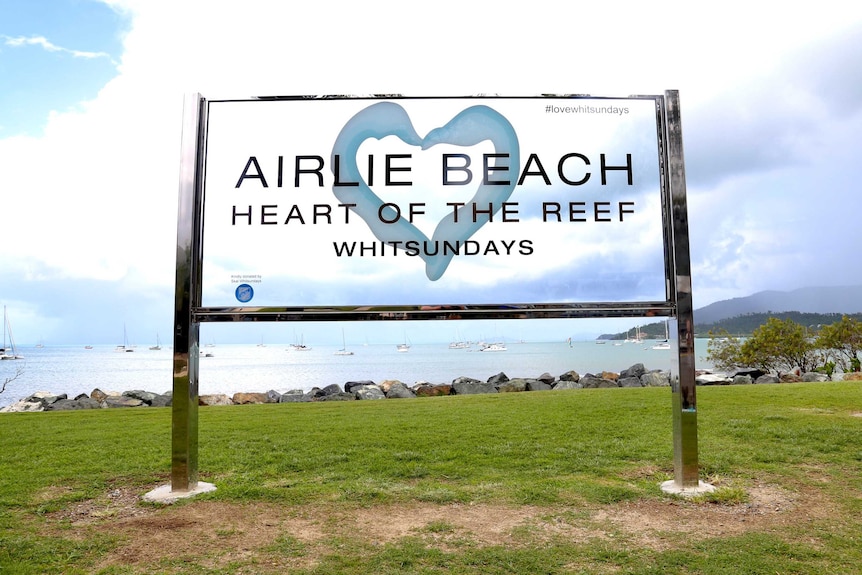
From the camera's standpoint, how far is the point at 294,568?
3156mm

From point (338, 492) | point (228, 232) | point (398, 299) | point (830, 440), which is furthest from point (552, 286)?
point (830, 440)

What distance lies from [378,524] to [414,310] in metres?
1.76

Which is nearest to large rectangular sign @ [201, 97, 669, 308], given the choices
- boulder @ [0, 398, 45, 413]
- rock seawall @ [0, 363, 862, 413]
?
rock seawall @ [0, 363, 862, 413]

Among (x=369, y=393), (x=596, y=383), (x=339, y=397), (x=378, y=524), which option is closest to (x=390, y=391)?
(x=369, y=393)

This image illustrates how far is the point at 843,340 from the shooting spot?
18.9 m

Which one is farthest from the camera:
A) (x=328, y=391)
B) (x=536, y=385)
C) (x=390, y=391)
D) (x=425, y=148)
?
(x=328, y=391)

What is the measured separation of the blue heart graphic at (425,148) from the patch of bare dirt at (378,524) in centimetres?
204

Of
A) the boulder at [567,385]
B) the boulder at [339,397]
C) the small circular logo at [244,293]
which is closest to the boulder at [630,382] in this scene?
the boulder at [567,385]

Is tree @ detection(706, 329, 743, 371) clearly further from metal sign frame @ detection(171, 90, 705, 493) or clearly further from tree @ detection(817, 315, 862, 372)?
metal sign frame @ detection(171, 90, 705, 493)

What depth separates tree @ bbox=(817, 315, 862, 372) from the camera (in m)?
18.6

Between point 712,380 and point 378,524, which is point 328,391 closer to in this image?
point 712,380

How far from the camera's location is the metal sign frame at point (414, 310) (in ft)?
15.5

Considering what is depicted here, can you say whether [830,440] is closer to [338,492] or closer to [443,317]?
[443,317]

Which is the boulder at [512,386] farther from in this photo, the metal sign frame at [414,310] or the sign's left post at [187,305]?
the sign's left post at [187,305]
